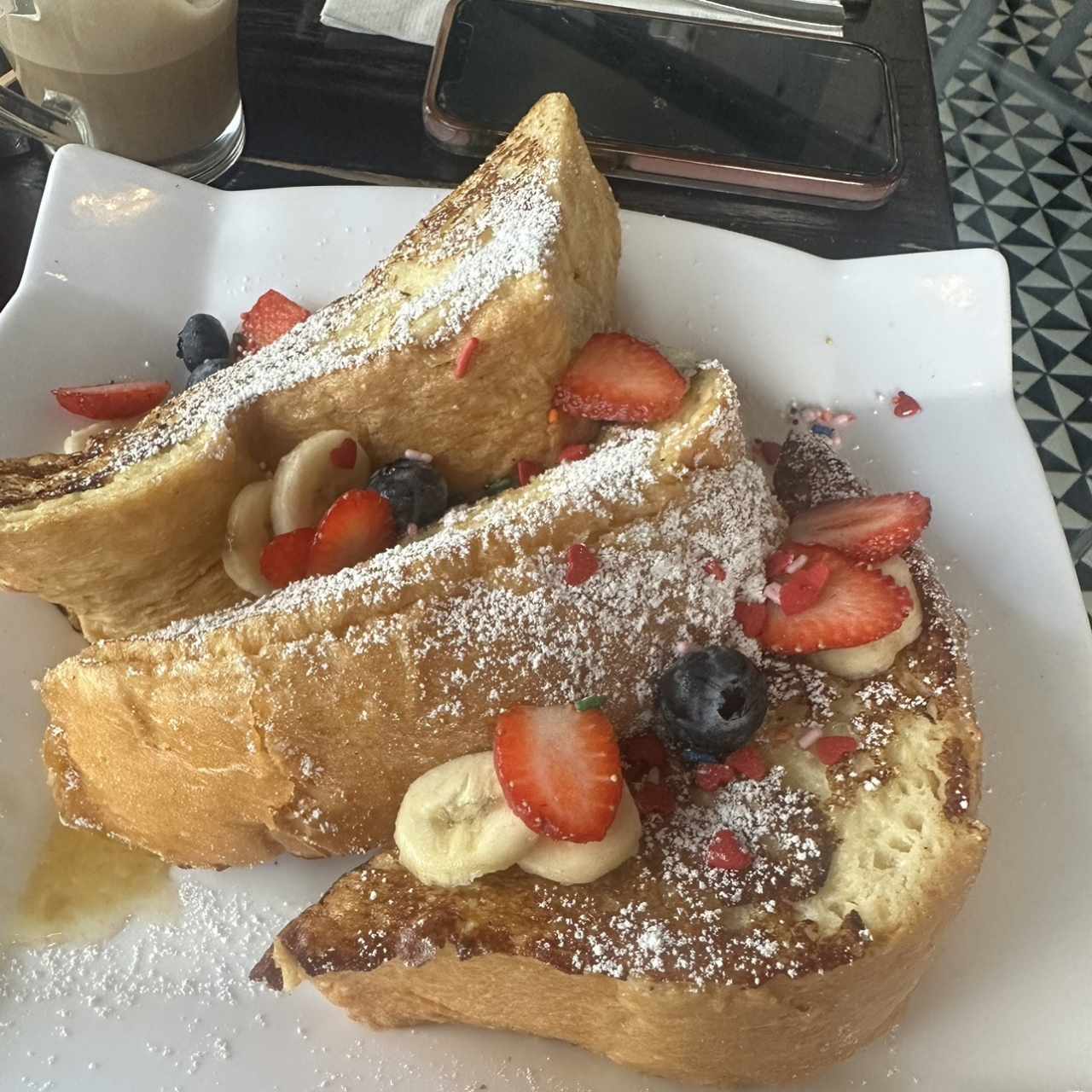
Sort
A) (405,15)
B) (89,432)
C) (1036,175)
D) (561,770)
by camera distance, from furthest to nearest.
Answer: (1036,175) < (405,15) < (89,432) < (561,770)

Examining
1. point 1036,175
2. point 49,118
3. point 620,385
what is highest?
point 620,385

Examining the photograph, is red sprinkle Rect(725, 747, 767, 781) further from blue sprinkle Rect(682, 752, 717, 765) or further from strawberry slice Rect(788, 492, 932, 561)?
strawberry slice Rect(788, 492, 932, 561)

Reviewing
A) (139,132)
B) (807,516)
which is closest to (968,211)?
(807,516)

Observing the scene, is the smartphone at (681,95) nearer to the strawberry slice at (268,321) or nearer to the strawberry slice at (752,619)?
the strawberry slice at (268,321)

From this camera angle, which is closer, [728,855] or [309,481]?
[728,855]

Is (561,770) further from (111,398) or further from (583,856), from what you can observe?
(111,398)

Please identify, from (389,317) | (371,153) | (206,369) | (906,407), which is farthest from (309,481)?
(371,153)

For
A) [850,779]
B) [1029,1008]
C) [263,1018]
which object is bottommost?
[263,1018]

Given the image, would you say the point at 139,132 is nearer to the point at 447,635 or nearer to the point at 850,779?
the point at 447,635
